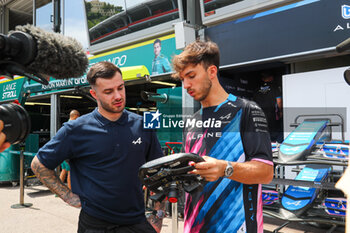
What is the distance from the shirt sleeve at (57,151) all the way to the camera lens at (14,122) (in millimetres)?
816

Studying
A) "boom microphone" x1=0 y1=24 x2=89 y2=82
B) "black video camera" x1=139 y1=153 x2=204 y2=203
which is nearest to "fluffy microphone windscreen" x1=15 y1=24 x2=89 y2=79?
"boom microphone" x1=0 y1=24 x2=89 y2=82

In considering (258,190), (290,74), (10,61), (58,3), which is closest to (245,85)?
(290,74)

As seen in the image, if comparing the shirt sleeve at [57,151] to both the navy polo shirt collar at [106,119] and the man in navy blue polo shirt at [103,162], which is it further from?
the navy polo shirt collar at [106,119]

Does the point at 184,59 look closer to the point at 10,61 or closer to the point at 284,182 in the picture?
the point at 10,61

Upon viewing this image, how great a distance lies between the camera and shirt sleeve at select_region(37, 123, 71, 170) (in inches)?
86.9

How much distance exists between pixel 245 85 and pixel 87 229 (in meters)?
5.92

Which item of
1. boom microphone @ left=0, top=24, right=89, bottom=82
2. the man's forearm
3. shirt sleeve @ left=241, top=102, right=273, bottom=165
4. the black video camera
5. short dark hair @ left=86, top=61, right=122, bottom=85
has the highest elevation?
short dark hair @ left=86, top=61, right=122, bottom=85

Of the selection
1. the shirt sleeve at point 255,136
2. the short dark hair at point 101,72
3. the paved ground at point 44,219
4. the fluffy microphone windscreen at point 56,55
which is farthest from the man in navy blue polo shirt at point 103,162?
the paved ground at point 44,219

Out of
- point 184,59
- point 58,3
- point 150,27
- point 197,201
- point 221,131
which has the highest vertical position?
point 58,3

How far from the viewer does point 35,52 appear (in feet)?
4.18

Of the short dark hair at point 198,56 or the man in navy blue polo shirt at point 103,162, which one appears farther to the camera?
the man in navy blue polo shirt at point 103,162

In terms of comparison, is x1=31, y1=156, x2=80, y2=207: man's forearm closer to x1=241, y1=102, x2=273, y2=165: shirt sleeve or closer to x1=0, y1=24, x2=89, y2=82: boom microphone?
x1=0, y1=24, x2=89, y2=82: boom microphone

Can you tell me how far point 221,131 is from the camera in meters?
1.80

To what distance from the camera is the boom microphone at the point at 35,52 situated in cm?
124
